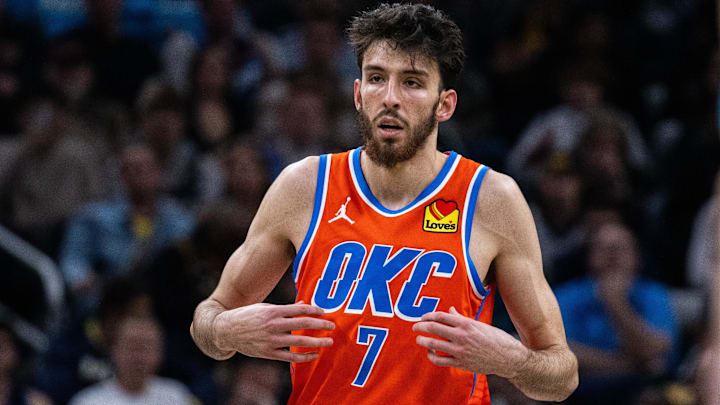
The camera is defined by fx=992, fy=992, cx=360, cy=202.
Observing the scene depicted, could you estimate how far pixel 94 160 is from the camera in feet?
26.8

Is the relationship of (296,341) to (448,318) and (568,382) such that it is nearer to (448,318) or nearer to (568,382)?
(448,318)

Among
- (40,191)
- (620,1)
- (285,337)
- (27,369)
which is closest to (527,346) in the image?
(285,337)

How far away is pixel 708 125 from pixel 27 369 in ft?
19.3

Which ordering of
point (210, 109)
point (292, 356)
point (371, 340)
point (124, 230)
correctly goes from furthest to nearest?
point (210, 109) < point (124, 230) < point (371, 340) < point (292, 356)

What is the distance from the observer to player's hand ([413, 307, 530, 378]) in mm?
3346

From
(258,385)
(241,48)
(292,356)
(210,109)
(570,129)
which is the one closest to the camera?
(292,356)

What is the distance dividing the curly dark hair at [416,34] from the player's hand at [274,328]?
106cm

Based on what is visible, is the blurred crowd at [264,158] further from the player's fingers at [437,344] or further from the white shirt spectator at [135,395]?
the player's fingers at [437,344]

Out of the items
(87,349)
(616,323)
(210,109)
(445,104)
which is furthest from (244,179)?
(445,104)

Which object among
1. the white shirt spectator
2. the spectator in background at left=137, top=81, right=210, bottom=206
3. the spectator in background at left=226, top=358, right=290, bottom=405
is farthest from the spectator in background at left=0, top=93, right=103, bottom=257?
the spectator in background at left=226, top=358, right=290, bottom=405

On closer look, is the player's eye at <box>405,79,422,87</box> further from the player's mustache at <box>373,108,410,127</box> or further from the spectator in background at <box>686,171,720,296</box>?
the spectator in background at <box>686,171,720,296</box>

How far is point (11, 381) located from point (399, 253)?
365 cm

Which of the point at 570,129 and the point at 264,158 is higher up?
the point at 570,129

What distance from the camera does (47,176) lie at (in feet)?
26.1
